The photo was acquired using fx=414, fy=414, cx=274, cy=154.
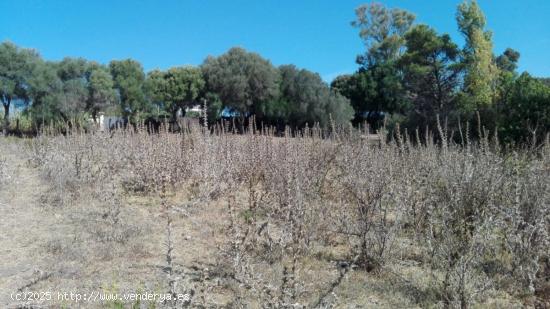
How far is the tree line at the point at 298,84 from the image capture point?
2214 centimetres

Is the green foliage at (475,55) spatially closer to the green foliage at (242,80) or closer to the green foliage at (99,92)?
the green foliage at (242,80)

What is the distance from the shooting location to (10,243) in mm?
4031

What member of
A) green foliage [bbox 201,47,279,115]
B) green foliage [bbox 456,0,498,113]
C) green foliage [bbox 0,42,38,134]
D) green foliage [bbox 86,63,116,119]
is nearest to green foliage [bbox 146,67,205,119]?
green foliage [bbox 201,47,279,115]

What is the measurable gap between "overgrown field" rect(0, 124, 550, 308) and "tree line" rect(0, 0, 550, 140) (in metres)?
13.2

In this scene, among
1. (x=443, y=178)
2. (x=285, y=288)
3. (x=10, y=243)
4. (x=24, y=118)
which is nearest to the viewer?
(x=285, y=288)

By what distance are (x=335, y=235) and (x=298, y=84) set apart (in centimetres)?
2843

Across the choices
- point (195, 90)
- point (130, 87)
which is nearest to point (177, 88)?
point (195, 90)

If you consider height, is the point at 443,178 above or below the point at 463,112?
below

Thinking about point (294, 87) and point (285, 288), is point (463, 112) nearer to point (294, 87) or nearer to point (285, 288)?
point (294, 87)

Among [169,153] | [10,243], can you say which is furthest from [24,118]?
[10,243]

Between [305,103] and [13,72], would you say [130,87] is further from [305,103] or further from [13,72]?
[305,103]

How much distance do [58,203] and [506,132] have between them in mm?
13108

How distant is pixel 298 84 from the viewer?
1257 inches

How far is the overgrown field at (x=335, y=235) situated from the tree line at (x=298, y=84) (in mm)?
13249
